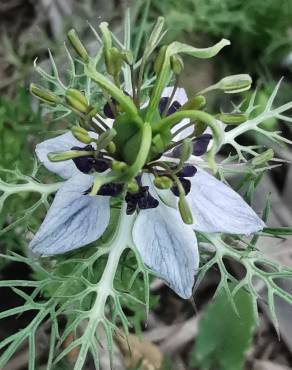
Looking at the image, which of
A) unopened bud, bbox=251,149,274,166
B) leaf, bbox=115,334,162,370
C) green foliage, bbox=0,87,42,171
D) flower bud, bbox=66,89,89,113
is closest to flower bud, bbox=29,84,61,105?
flower bud, bbox=66,89,89,113

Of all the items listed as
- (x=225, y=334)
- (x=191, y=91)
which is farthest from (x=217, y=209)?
(x=191, y=91)

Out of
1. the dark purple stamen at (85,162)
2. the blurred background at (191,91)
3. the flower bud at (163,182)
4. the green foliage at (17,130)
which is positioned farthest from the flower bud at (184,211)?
the green foliage at (17,130)

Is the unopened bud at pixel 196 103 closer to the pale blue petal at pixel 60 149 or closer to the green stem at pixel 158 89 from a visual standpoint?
the green stem at pixel 158 89

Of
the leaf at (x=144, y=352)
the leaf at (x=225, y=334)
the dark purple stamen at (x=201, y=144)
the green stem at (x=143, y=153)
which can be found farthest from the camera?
the leaf at (x=144, y=352)

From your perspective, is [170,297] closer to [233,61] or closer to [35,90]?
[233,61]

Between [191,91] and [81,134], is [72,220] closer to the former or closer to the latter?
[81,134]
